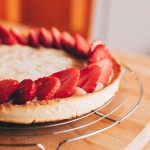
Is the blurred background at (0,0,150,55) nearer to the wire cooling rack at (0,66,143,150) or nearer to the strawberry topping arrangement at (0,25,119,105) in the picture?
the strawberry topping arrangement at (0,25,119,105)

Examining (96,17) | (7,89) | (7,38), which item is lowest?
(96,17)

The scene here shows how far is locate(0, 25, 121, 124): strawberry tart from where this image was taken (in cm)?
89

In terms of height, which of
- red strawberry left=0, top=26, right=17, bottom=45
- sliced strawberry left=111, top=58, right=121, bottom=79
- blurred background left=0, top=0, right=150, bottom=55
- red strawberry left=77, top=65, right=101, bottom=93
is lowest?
blurred background left=0, top=0, right=150, bottom=55

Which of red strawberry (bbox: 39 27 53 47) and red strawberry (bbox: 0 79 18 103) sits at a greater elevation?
red strawberry (bbox: 0 79 18 103)

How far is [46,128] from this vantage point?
95 cm

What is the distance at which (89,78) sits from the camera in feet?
3.31

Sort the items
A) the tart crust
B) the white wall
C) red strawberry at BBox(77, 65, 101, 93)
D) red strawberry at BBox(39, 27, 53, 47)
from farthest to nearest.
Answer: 1. the white wall
2. red strawberry at BBox(39, 27, 53, 47)
3. red strawberry at BBox(77, 65, 101, 93)
4. the tart crust

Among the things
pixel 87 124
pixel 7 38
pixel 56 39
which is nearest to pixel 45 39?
pixel 56 39

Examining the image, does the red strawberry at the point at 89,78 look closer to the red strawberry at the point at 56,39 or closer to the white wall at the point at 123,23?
the red strawberry at the point at 56,39

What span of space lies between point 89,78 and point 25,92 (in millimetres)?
204

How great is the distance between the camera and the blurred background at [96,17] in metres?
2.63

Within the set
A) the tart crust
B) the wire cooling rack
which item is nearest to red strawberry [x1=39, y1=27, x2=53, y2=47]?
the wire cooling rack

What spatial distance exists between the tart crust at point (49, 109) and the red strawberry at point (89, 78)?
27 millimetres

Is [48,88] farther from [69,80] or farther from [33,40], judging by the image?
[33,40]
